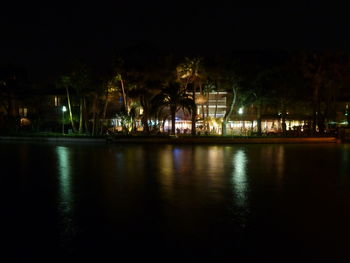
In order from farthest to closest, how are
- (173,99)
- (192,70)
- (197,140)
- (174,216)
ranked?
(192,70), (173,99), (197,140), (174,216)

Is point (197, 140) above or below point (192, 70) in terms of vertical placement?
below

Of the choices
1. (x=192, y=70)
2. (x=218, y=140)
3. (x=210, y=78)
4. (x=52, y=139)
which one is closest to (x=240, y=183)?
(x=218, y=140)

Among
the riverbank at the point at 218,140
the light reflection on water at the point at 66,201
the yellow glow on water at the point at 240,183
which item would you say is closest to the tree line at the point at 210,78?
Answer: the riverbank at the point at 218,140

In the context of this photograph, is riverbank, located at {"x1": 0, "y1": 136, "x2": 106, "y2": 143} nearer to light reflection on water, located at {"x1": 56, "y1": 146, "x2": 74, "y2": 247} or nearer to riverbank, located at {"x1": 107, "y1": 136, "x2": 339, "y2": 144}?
riverbank, located at {"x1": 107, "y1": 136, "x2": 339, "y2": 144}

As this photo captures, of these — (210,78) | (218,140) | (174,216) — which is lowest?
(174,216)

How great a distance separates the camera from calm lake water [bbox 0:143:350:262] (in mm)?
6852

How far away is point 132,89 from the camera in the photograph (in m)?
48.3

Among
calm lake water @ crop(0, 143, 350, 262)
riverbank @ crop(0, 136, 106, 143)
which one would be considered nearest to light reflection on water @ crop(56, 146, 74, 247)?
calm lake water @ crop(0, 143, 350, 262)

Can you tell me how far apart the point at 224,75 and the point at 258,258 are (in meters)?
39.9

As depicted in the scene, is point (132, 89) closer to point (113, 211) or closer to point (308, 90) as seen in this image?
point (308, 90)

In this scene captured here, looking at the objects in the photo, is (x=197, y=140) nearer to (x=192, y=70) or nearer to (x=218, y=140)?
(x=218, y=140)

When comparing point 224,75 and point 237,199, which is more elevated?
point 224,75

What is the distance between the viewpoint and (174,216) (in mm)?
9195

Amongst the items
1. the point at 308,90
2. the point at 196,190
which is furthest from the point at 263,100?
the point at 196,190
